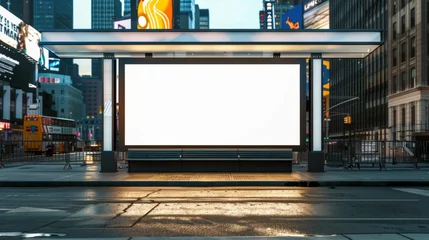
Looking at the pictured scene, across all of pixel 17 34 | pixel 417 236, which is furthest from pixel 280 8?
pixel 417 236

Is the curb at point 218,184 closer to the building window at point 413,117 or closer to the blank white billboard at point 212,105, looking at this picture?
the blank white billboard at point 212,105

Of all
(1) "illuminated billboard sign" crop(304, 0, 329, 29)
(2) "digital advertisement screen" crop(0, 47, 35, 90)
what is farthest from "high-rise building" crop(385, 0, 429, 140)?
(2) "digital advertisement screen" crop(0, 47, 35, 90)

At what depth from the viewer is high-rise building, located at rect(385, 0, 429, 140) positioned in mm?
49031

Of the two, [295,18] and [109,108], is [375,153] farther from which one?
[295,18]

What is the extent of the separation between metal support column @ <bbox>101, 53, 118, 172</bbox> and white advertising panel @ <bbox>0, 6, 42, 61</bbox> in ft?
251

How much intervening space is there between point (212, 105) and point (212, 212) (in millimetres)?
9865

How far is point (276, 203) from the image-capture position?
36.8ft

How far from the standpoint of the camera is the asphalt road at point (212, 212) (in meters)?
7.91

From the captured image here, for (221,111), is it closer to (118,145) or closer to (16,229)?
(118,145)

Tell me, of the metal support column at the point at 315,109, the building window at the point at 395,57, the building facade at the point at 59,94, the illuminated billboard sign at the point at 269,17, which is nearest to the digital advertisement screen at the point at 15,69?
the illuminated billboard sign at the point at 269,17

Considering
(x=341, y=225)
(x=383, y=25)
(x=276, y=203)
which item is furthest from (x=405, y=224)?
(x=383, y=25)

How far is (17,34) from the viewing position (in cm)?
10012

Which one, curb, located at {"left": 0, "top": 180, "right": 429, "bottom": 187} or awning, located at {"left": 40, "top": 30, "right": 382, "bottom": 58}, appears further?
awning, located at {"left": 40, "top": 30, "right": 382, "bottom": 58}

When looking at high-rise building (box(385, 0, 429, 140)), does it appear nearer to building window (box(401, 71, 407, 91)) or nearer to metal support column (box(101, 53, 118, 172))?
building window (box(401, 71, 407, 91))
